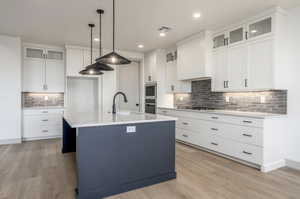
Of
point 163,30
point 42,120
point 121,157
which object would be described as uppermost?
point 163,30

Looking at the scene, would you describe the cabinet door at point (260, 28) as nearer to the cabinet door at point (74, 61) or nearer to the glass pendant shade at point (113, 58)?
the glass pendant shade at point (113, 58)

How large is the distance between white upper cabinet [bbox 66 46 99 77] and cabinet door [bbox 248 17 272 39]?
437cm

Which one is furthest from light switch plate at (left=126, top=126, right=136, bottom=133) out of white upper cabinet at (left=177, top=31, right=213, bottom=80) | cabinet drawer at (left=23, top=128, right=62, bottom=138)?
cabinet drawer at (left=23, top=128, right=62, bottom=138)

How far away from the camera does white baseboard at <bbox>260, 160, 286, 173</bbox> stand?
2.95 m

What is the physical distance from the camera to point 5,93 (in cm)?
461

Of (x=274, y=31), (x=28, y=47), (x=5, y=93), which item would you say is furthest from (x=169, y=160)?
(x=28, y=47)

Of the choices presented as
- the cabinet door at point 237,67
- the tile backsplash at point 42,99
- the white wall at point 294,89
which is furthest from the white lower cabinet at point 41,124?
the white wall at point 294,89

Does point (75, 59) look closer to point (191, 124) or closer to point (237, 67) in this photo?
point (191, 124)

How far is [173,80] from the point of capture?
18.3 ft

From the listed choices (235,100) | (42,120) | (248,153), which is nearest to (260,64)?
(235,100)

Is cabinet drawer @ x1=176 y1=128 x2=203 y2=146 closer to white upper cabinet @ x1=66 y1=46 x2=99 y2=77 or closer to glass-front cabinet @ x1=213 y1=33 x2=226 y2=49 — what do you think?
glass-front cabinet @ x1=213 y1=33 x2=226 y2=49

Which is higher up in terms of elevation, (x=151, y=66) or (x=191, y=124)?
(x=151, y=66)

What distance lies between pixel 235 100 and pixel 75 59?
450 centimetres

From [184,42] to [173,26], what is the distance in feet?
3.05
